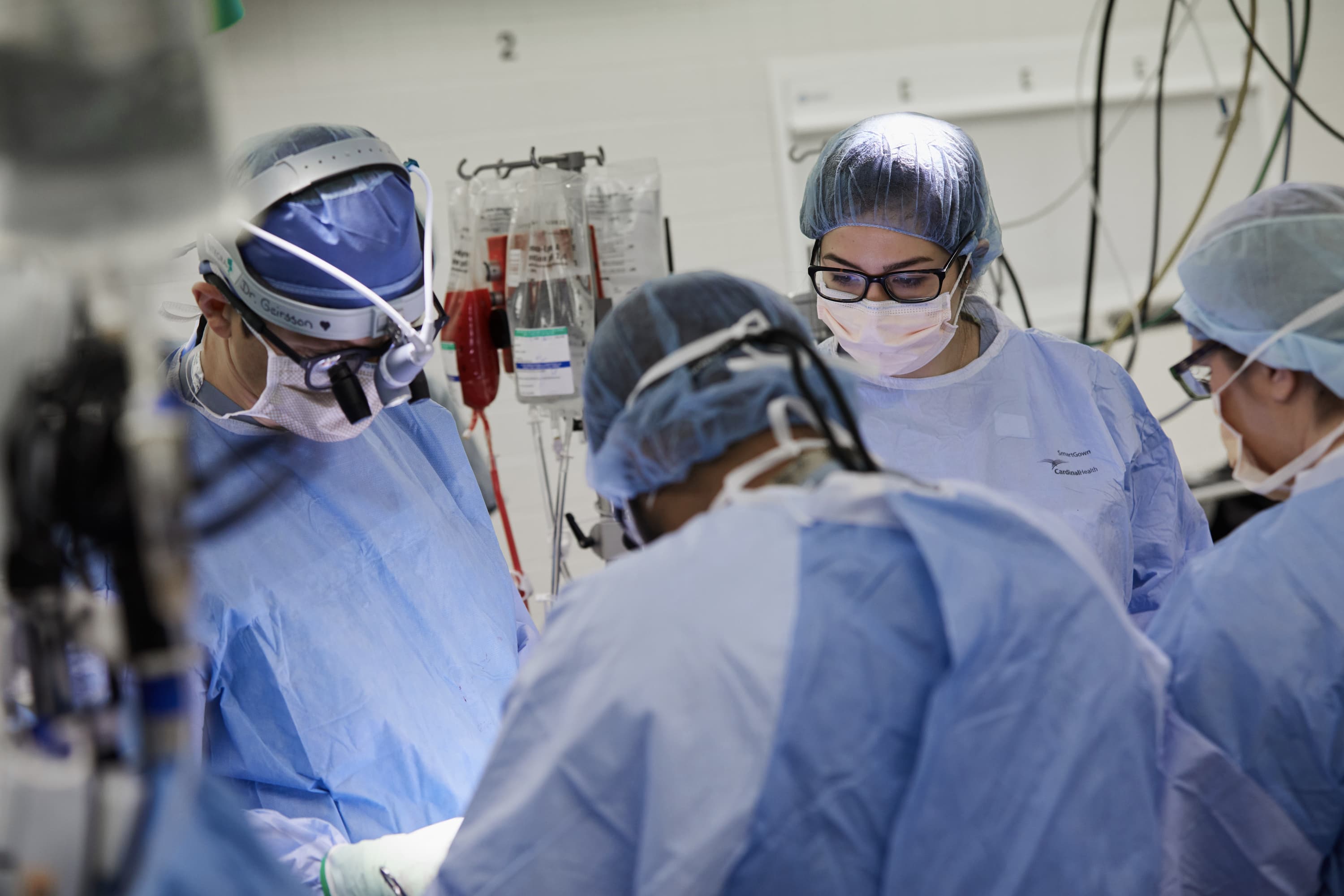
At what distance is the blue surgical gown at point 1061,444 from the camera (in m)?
1.64

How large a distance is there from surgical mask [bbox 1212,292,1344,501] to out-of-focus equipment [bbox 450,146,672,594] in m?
1.02

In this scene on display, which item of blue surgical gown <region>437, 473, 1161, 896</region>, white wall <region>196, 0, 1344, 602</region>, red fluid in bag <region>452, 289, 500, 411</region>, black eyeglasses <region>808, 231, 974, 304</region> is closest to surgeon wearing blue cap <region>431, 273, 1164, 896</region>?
blue surgical gown <region>437, 473, 1161, 896</region>

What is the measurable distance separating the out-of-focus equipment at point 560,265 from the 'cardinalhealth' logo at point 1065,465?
0.76 meters

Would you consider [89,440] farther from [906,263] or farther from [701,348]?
[906,263]

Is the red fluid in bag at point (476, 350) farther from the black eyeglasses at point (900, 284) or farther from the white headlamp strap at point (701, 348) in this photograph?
the white headlamp strap at point (701, 348)

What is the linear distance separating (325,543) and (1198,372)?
1.18m

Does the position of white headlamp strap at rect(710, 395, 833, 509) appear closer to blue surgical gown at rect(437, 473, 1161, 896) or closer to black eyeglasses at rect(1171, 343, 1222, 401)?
blue surgical gown at rect(437, 473, 1161, 896)

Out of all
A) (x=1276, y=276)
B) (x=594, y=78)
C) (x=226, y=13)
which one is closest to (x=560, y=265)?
(x=226, y=13)

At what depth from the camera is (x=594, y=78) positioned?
3531mm

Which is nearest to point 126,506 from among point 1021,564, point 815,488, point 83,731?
point 83,731

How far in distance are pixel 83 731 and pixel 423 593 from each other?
0.88 meters

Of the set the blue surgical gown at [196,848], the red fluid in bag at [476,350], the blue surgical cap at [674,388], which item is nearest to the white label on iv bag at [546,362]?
the red fluid in bag at [476,350]

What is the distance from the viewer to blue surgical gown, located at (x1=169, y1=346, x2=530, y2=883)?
134cm

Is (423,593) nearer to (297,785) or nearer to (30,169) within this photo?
(297,785)
